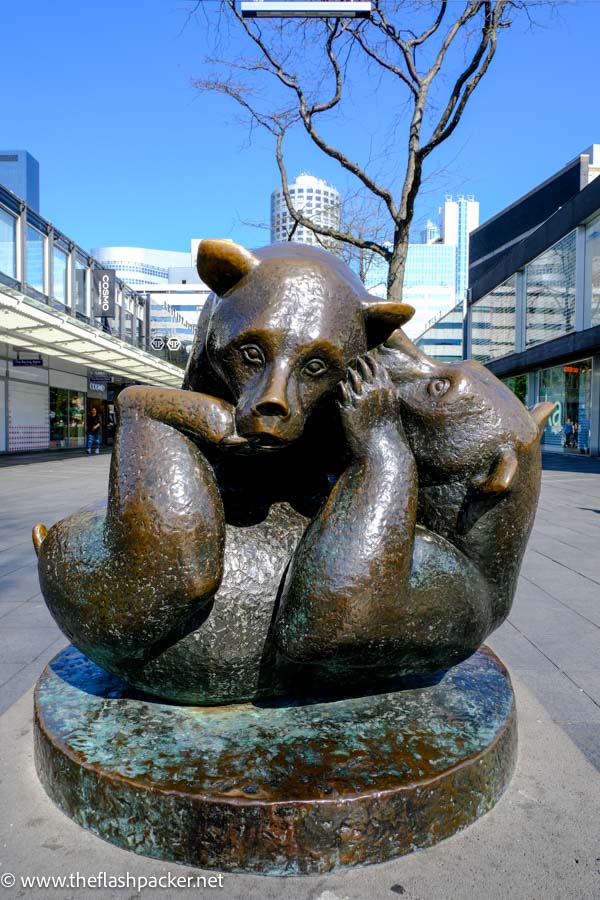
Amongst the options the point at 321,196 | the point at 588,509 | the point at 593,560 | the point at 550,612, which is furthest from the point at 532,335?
the point at 550,612

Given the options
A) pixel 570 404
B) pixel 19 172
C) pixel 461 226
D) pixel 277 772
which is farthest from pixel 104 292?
pixel 461 226

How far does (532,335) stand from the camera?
28141 millimetres

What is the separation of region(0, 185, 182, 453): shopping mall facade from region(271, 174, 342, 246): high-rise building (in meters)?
5.75

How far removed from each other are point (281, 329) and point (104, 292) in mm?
26949

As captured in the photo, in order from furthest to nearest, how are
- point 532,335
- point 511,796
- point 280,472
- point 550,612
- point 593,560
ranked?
point 532,335, point 593,560, point 550,612, point 280,472, point 511,796

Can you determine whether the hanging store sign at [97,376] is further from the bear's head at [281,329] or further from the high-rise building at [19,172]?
the high-rise building at [19,172]

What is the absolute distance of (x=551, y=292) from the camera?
25.7 metres

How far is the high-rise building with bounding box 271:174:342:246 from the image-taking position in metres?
16.0

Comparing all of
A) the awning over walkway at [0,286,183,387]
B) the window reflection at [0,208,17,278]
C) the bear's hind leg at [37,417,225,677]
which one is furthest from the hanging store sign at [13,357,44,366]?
the bear's hind leg at [37,417,225,677]

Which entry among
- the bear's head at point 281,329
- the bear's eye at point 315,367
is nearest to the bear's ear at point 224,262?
the bear's head at point 281,329

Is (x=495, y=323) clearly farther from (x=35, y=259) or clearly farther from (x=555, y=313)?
(x=35, y=259)

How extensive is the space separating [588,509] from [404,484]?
363 inches

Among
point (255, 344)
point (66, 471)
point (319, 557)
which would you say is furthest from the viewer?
point (66, 471)

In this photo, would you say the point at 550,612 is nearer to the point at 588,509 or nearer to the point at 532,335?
the point at 588,509
